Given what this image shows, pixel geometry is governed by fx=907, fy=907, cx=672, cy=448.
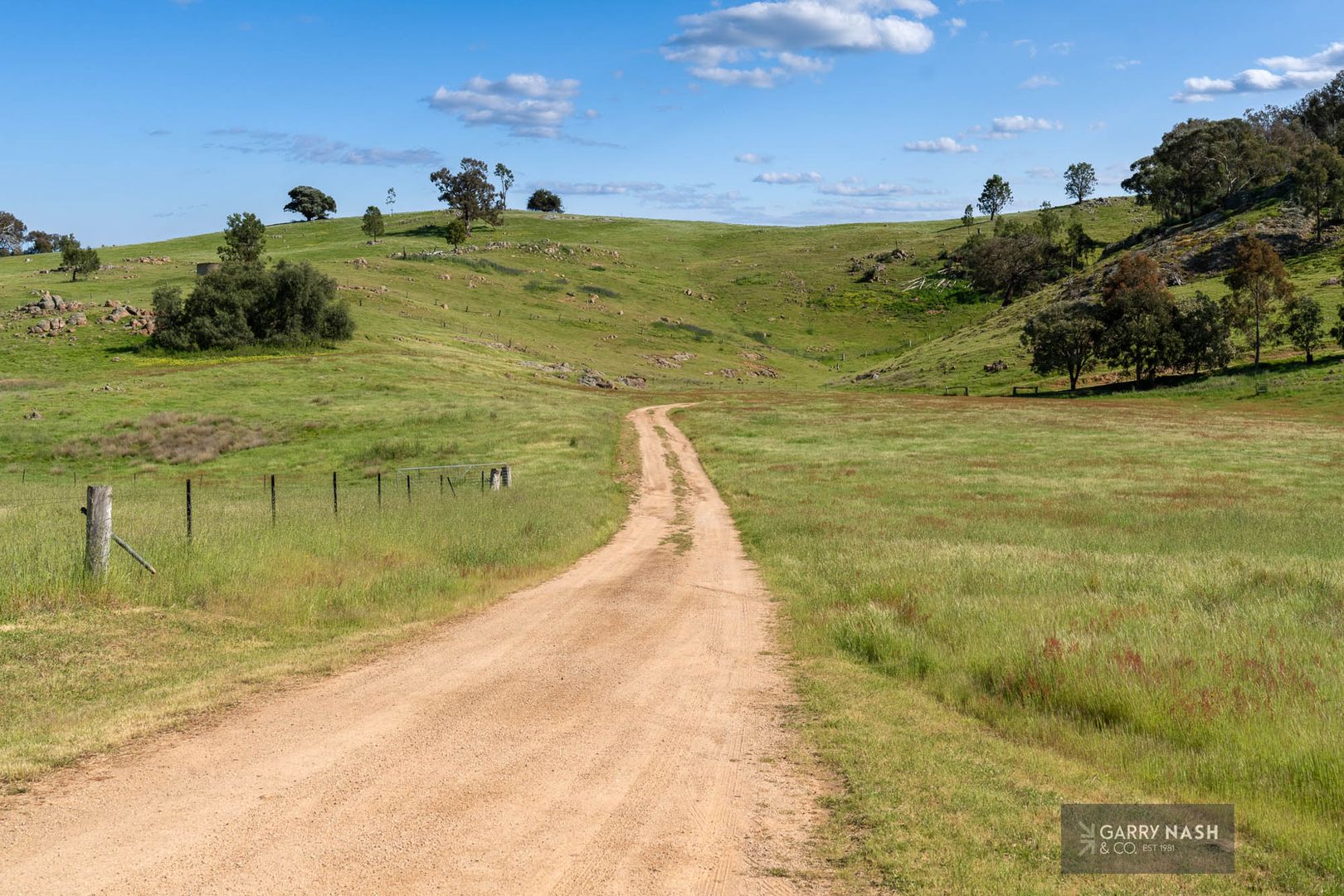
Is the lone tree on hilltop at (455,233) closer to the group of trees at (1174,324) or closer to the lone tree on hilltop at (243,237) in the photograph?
the lone tree on hilltop at (243,237)

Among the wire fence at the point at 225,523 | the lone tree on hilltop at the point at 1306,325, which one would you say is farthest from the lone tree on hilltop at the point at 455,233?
the wire fence at the point at 225,523

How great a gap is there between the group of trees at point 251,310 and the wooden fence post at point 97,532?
75.2m

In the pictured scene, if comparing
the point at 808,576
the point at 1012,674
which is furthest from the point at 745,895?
the point at 808,576

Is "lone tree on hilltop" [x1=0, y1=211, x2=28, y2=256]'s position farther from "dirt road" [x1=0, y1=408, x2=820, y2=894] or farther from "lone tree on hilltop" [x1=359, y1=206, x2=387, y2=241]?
"dirt road" [x1=0, y1=408, x2=820, y2=894]

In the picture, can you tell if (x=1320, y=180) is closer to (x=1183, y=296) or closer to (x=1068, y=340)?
(x=1183, y=296)

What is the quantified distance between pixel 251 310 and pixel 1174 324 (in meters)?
90.6

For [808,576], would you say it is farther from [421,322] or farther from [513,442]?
[421,322]

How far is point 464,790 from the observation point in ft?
27.6

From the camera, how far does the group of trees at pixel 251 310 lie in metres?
82.5

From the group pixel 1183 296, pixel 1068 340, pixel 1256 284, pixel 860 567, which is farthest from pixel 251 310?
pixel 1183 296

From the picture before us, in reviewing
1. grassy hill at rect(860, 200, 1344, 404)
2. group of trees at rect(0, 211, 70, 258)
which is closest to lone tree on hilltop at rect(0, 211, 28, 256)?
group of trees at rect(0, 211, 70, 258)

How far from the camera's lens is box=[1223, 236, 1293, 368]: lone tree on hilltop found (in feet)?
295

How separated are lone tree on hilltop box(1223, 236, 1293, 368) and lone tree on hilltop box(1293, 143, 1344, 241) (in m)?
38.0

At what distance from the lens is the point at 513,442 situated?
162 ft
